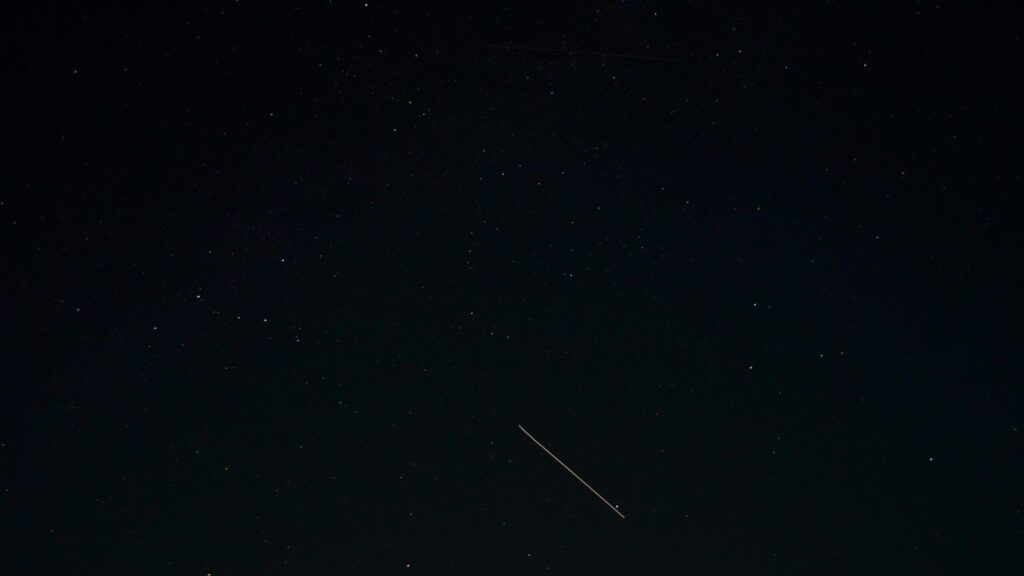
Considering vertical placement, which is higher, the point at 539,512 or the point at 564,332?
the point at 564,332

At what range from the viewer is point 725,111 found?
0.97 meters

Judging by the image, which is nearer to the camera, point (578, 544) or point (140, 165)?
point (140, 165)

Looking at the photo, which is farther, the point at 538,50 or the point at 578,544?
the point at 578,544

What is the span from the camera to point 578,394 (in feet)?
3.35

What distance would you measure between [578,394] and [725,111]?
419 millimetres

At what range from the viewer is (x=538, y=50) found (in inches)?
37.0

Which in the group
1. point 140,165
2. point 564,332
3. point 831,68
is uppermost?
point 831,68

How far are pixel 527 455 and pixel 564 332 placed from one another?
0.17 meters

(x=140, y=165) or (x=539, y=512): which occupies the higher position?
(x=140, y=165)

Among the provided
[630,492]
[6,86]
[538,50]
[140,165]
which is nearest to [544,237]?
[538,50]

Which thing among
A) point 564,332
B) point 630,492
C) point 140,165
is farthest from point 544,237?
point 140,165

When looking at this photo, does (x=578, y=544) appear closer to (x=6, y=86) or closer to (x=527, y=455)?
(x=527, y=455)

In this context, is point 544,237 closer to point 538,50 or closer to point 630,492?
point 538,50

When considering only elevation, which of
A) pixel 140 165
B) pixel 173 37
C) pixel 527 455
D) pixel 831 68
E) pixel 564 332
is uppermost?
pixel 831 68
